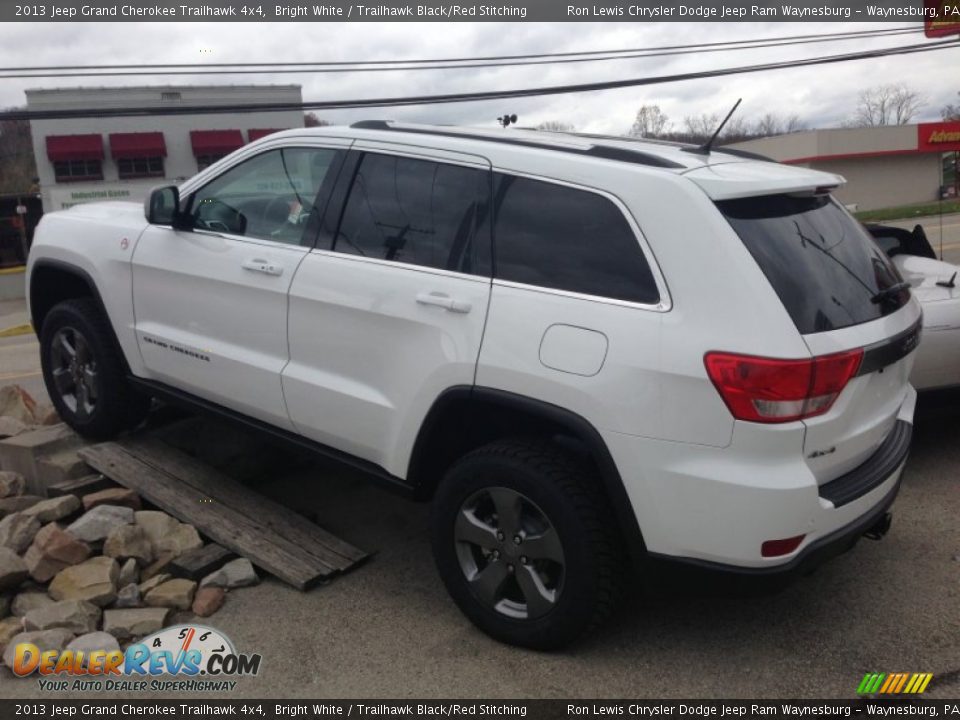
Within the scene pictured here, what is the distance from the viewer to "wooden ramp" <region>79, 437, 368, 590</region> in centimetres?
420

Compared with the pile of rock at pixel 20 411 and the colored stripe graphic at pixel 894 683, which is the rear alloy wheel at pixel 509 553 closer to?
the colored stripe graphic at pixel 894 683

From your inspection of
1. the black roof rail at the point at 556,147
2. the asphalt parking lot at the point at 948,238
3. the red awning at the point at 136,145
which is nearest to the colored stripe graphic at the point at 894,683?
the black roof rail at the point at 556,147

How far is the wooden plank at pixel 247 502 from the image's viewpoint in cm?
436

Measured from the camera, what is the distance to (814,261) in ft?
10.6

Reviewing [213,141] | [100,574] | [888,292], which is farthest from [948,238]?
[213,141]

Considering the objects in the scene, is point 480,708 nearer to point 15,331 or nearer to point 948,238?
point 15,331

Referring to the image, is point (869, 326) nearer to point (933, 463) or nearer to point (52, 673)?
point (933, 463)

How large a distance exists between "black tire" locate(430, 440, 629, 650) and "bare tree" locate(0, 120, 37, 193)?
58.5 meters

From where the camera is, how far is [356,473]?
13.1 ft

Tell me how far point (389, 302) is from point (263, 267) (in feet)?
2.69

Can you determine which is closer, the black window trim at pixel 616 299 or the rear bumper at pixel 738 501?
the rear bumper at pixel 738 501

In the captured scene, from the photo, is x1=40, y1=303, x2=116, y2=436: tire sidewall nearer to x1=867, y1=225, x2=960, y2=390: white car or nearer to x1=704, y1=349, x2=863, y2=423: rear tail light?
x1=704, y1=349, x2=863, y2=423: rear tail light

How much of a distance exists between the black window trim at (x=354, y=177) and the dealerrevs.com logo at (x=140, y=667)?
1703 mm
